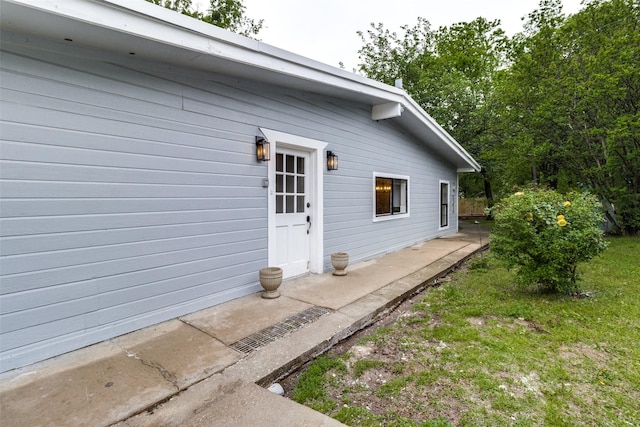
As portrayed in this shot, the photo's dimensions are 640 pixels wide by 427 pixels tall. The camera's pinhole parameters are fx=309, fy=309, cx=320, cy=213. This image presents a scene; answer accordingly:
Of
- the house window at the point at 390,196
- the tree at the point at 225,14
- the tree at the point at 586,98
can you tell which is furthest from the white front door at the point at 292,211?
the tree at the point at 225,14

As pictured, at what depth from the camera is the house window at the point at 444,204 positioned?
34.0 feet

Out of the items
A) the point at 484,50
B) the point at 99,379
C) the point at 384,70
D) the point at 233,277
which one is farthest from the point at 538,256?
the point at 484,50

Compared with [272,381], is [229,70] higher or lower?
higher

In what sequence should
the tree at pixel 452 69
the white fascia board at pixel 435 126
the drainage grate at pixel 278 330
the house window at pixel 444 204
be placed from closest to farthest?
the drainage grate at pixel 278 330 < the white fascia board at pixel 435 126 < the house window at pixel 444 204 < the tree at pixel 452 69

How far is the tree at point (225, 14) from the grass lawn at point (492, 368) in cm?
1582

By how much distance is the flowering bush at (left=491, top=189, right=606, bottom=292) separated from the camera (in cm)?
357

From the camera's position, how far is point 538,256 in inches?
148

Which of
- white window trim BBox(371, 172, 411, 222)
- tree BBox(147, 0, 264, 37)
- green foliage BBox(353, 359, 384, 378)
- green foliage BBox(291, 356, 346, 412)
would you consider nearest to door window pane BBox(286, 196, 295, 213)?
white window trim BBox(371, 172, 411, 222)

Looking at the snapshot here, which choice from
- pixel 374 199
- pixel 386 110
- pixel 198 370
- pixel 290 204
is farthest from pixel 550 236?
pixel 198 370

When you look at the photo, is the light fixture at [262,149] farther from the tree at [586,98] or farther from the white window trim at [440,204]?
the tree at [586,98]

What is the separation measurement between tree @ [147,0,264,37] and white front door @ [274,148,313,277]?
13002 mm

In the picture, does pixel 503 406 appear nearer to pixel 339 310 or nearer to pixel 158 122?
pixel 339 310

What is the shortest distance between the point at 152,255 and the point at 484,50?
2257 cm

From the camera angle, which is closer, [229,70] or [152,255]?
[152,255]
